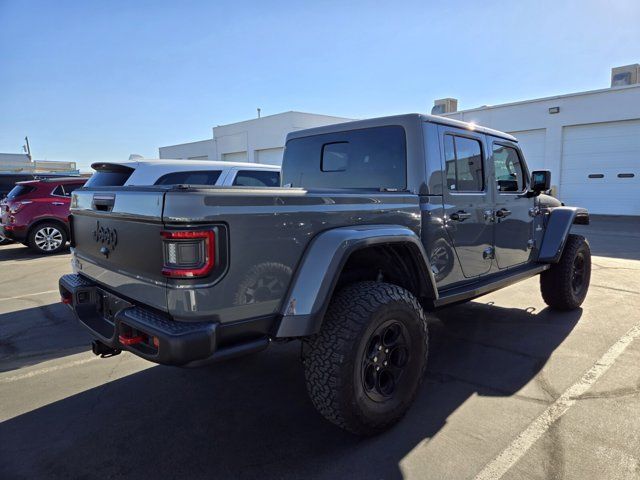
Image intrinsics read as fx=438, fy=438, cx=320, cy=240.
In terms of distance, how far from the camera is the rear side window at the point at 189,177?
248 inches

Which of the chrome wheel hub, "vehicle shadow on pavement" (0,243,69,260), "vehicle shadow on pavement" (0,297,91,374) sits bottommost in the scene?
"vehicle shadow on pavement" (0,297,91,374)

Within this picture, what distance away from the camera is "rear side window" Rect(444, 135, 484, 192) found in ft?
11.3

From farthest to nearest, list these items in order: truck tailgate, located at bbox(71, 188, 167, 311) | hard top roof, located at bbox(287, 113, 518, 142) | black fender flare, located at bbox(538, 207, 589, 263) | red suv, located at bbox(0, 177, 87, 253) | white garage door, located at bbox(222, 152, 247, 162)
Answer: white garage door, located at bbox(222, 152, 247, 162) < red suv, located at bbox(0, 177, 87, 253) < black fender flare, located at bbox(538, 207, 589, 263) < hard top roof, located at bbox(287, 113, 518, 142) < truck tailgate, located at bbox(71, 188, 167, 311)

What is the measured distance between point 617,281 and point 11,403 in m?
7.40

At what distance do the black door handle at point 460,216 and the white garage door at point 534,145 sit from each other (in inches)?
699

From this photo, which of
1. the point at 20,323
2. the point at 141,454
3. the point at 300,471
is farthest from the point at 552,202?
the point at 20,323

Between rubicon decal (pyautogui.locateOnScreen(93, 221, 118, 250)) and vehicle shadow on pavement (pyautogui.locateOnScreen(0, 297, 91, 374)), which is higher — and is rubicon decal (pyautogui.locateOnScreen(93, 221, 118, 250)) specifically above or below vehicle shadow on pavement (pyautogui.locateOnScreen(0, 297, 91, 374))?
above

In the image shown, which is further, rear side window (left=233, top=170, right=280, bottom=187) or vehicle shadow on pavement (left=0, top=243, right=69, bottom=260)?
vehicle shadow on pavement (left=0, top=243, right=69, bottom=260)

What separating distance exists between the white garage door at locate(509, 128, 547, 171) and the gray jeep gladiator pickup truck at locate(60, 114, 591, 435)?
1735 centimetres

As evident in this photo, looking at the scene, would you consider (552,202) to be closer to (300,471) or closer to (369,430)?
(369,430)

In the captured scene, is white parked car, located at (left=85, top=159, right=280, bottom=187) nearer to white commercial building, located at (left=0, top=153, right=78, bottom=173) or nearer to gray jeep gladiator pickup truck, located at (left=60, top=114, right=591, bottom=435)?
gray jeep gladiator pickup truck, located at (left=60, top=114, right=591, bottom=435)

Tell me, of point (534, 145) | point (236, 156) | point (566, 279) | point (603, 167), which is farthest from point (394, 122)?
point (236, 156)

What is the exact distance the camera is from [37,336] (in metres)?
4.43

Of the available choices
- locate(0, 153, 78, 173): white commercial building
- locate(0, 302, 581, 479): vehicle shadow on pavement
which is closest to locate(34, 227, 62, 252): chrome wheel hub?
locate(0, 302, 581, 479): vehicle shadow on pavement
